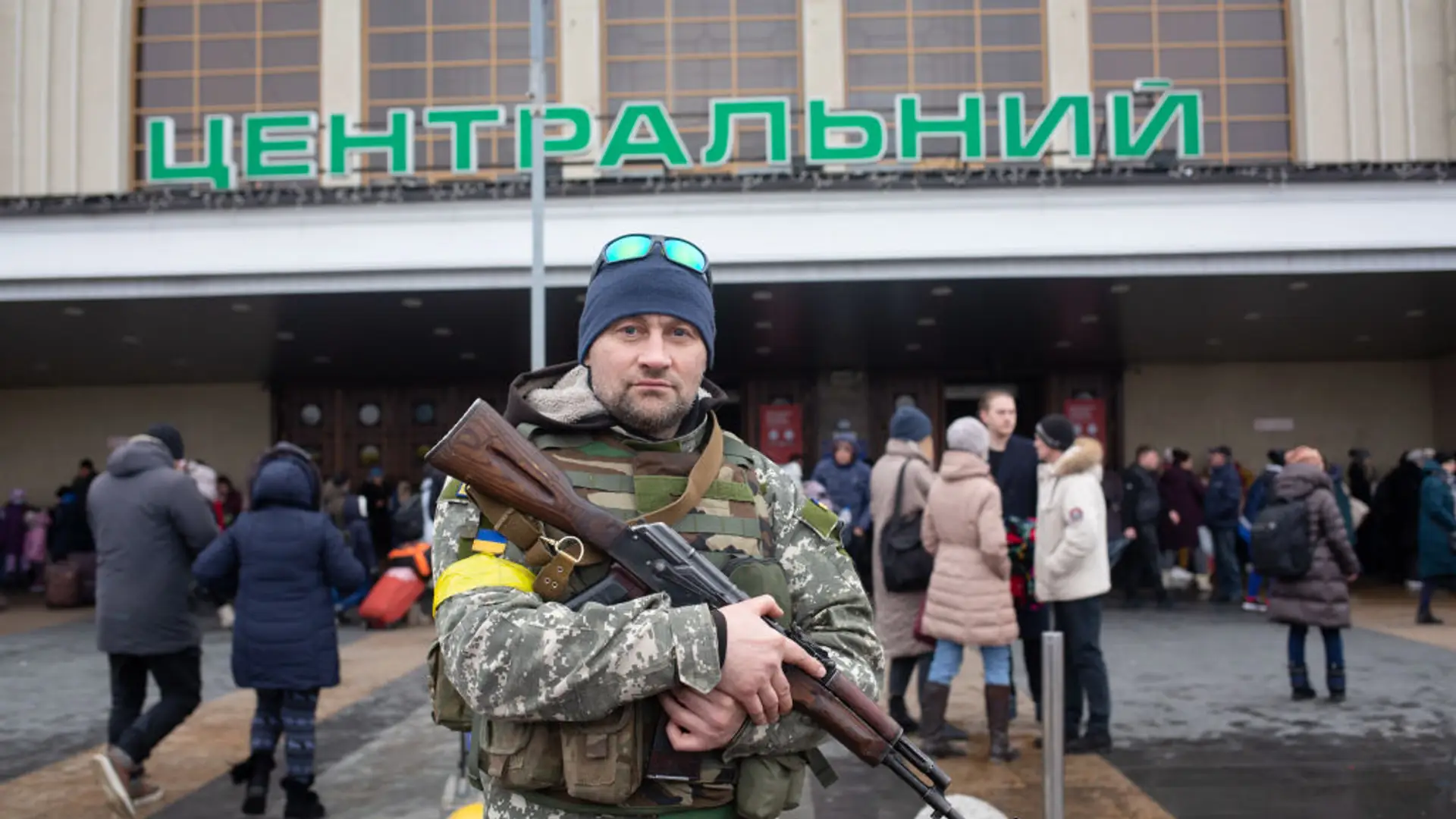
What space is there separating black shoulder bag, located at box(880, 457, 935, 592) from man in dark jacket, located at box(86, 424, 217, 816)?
3.86 metres

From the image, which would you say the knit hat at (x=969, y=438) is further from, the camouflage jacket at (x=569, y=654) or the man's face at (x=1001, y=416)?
the camouflage jacket at (x=569, y=654)

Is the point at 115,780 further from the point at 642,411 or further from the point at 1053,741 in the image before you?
the point at 642,411

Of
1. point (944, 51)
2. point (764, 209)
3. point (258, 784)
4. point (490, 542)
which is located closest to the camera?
point (490, 542)

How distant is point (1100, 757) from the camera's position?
6.20 metres

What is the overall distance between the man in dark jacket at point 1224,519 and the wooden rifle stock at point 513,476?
43.1 feet

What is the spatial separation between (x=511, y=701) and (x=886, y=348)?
52.8ft

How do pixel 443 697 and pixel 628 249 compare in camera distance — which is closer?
pixel 443 697

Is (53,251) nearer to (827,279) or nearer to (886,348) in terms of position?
(827,279)

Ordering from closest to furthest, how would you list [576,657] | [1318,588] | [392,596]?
1. [576,657]
2. [1318,588]
3. [392,596]

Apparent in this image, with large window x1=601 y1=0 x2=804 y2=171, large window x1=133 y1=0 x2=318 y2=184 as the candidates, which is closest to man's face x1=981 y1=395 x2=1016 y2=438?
large window x1=601 y1=0 x2=804 y2=171

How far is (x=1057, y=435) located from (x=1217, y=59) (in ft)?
48.8

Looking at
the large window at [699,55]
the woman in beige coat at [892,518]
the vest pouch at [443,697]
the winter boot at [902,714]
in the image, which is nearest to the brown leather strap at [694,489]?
the vest pouch at [443,697]

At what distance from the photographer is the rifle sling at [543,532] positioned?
1858mm

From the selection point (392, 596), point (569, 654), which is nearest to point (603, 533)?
point (569, 654)
